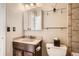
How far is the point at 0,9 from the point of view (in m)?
1.31

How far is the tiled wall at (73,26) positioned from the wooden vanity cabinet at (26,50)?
1.25 ft

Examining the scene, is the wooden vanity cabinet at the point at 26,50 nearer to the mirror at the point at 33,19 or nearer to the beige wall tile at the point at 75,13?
the mirror at the point at 33,19

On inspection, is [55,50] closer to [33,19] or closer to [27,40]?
[27,40]

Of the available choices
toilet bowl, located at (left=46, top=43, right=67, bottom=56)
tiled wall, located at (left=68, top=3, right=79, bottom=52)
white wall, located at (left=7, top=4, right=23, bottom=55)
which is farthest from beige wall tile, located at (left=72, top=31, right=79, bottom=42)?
white wall, located at (left=7, top=4, right=23, bottom=55)

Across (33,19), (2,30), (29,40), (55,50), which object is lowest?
(55,50)

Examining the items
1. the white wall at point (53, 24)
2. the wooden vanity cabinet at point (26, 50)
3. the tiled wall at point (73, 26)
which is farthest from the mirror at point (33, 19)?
the tiled wall at point (73, 26)

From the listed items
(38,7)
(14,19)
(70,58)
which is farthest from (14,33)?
(70,58)

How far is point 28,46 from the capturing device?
1.31 meters

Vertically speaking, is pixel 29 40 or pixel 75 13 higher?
pixel 75 13

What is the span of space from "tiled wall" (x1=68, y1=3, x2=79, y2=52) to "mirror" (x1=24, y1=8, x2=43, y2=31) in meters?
0.35

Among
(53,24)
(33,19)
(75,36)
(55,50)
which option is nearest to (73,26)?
(75,36)

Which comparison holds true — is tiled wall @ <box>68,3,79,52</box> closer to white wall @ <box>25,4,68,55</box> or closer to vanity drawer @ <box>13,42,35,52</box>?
white wall @ <box>25,4,68,55</box>

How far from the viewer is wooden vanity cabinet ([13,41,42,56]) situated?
131cm

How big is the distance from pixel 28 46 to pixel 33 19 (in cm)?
33
